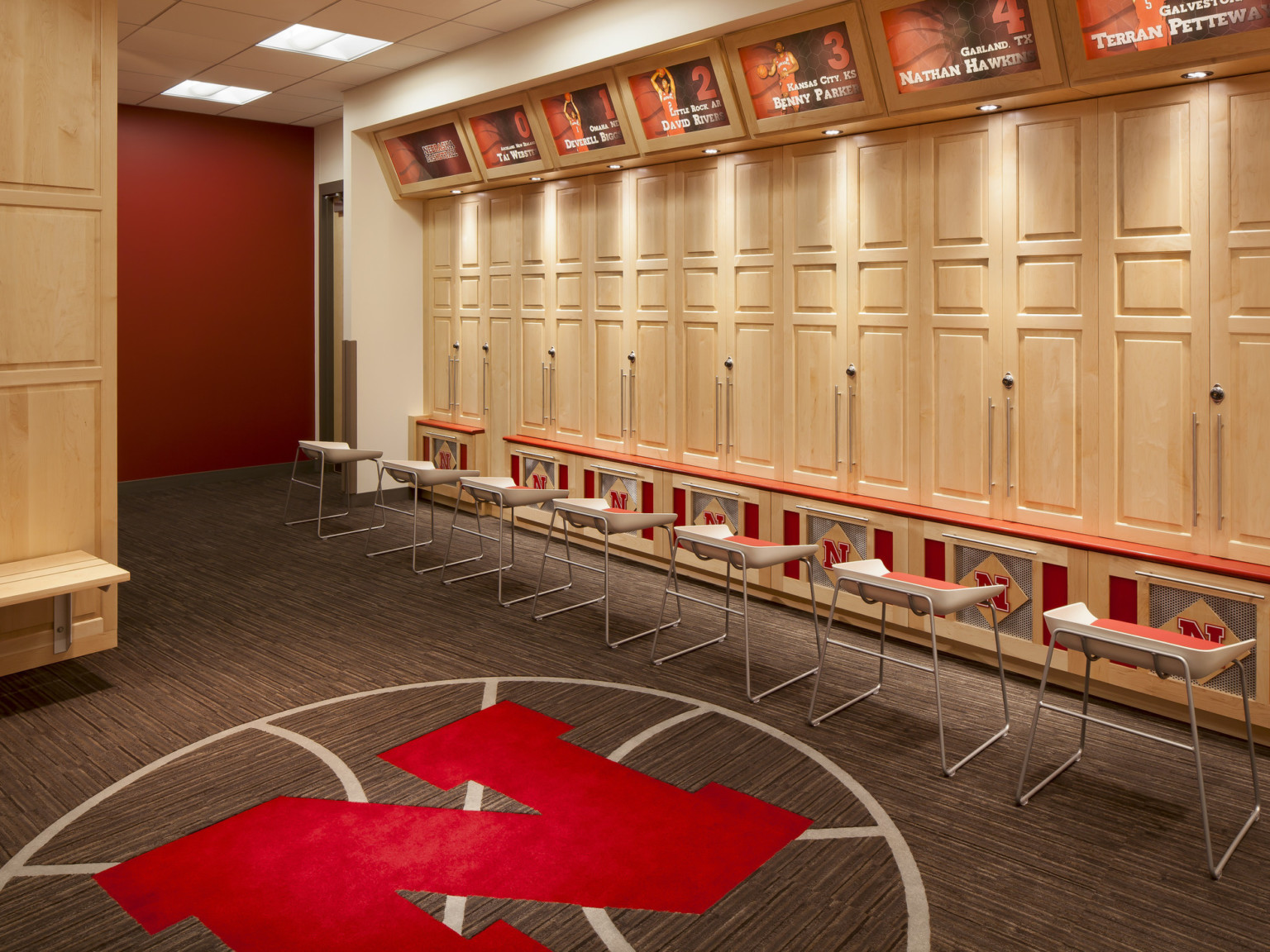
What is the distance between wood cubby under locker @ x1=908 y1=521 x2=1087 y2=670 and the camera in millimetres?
4516

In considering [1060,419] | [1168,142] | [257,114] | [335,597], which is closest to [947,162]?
[1168,142]

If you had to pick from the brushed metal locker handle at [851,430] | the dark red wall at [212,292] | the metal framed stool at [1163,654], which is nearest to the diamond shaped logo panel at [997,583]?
the brushed metal locker handle at [851,430]

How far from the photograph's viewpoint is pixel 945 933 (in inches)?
108

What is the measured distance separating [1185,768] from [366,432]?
21.7 feet

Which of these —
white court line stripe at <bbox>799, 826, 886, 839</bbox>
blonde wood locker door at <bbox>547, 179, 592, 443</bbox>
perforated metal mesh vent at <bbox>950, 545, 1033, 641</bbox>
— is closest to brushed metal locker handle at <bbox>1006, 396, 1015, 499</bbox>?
perforated metal mesh vent at <bbox>950, 545, 1033, 641</bbox>

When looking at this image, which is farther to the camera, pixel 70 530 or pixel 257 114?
pixel 257 114

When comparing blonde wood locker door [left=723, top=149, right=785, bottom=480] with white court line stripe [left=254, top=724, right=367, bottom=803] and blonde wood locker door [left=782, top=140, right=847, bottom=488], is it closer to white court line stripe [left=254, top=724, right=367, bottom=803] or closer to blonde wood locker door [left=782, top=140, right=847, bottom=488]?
blonde wood locker door [left=782, top=140, right=847, bottom=488]

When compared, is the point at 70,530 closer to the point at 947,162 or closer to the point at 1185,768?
the point at 947,162

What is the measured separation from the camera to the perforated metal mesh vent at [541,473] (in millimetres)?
7425

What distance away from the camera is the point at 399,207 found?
8.51m

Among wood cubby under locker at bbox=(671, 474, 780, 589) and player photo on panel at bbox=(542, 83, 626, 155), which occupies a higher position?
player photo on panel at bbox=(542, 83, 626, 155)

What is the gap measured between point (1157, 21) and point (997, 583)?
8.00 ft

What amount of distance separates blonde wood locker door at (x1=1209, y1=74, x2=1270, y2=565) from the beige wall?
336 cm

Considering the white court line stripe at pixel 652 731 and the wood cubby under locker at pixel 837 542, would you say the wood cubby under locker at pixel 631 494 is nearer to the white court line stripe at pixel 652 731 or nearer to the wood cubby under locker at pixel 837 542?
the wood cubby under locker at pixel 837 542
